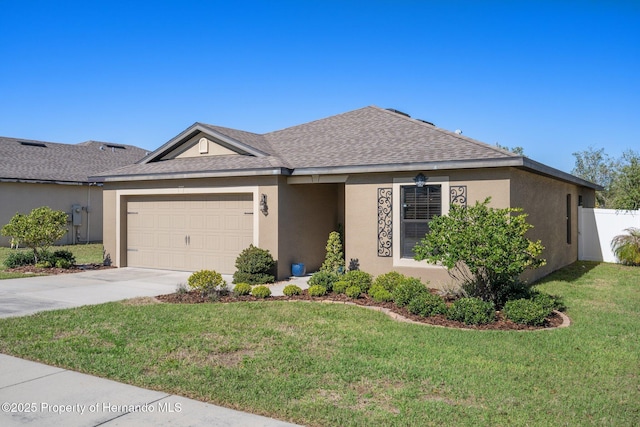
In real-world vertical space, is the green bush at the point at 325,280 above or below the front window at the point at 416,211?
below

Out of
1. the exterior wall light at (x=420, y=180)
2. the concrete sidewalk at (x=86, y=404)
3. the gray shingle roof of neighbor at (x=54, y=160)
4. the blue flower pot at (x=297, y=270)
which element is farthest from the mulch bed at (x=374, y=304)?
the gray shingle roof of neighbor at (x=54, y=160)

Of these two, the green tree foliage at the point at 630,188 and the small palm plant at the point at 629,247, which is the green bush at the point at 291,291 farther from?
the green tree foliage at the point at 630,188

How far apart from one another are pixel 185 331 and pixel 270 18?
12050 mm

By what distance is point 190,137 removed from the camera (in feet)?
51.6

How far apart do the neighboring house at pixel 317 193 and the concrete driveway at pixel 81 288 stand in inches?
53.1

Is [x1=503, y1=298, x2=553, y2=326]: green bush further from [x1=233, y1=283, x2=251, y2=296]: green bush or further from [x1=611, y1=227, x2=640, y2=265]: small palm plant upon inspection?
[x1=611, y1=227, x2=640, y2=265]: small palm plant

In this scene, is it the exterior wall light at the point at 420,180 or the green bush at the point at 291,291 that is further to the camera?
the exterior wall light at the point at 420,180

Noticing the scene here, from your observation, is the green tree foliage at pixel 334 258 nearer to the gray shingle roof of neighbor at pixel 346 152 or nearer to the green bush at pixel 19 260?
the gray shingle roof of neighbor at pixel 346 152

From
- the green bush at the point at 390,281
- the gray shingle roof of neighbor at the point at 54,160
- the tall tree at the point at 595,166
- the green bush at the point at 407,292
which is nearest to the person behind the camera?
the green bush at the point at 407,292

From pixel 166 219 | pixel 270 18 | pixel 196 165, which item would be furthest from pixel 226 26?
pixel 166 219

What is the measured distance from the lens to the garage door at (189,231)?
14250mm

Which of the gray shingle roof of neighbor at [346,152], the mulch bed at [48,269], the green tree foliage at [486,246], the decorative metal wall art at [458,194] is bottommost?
the mulch bed at [48,269]

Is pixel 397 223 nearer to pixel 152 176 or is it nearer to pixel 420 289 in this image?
pixel 420 289

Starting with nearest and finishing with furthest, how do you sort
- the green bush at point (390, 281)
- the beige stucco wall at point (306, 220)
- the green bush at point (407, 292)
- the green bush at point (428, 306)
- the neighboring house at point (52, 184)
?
1. the green bush at point (428, 306)
2. the green bush at point (407, 292)
3. the green bush at point (390, 281)
4. the beige stucco wall at point (306, 220)
5. the neighboring house at point (52, 184)
